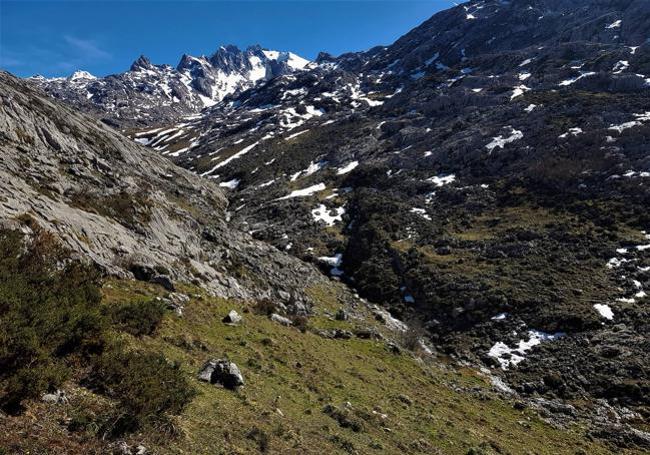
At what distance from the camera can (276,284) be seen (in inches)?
1564

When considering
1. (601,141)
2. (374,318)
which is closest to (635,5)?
(601,141)

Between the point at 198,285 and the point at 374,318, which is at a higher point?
the point at 198,285

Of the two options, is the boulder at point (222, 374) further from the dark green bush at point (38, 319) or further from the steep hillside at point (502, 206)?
the steep hillside at point (502, 206)

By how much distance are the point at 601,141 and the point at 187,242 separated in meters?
81.0

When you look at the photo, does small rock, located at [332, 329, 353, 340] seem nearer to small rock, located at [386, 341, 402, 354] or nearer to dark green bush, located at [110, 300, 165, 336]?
small rock, located at [386, 341, 402, 354]

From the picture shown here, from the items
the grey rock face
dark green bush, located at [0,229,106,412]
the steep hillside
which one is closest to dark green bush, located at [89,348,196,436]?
dark green bush, located at [0,229,106,412]

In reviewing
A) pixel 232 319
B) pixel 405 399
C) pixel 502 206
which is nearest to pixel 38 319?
pixel 232 319

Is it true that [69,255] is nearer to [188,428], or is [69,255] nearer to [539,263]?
[188,428]

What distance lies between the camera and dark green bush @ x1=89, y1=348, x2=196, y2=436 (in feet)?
32.9

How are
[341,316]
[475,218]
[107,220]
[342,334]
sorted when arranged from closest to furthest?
[107,220] → [342,334] → [341,316] → [475,218]

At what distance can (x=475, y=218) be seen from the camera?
2790 inches

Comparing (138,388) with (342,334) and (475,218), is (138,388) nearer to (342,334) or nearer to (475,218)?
(342,334)

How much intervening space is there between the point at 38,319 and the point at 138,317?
18.2 feet

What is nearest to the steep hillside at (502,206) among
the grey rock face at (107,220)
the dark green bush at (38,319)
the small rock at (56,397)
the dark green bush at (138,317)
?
the grey rock face at (107,220)
